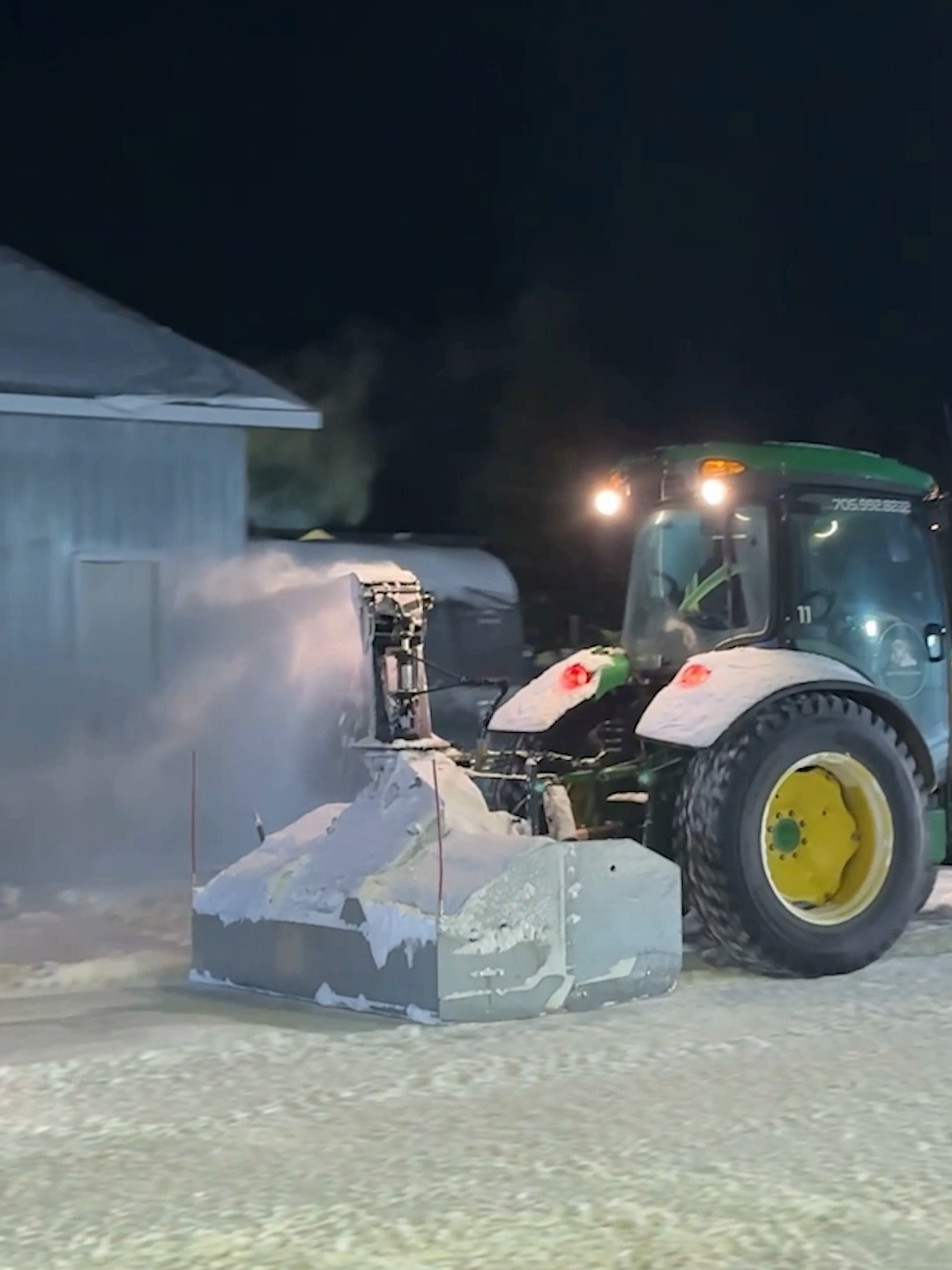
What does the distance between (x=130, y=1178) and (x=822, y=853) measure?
3.89 meters

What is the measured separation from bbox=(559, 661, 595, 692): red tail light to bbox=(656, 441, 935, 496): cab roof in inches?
43.5

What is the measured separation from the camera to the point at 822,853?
26.3 feet

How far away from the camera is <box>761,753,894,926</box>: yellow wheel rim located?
7.90m

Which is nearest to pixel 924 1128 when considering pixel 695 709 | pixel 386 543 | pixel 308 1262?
pixel 308 1262

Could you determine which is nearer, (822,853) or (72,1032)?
(72,1032)

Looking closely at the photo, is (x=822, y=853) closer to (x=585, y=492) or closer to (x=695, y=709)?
Result: (x=695, y=709)

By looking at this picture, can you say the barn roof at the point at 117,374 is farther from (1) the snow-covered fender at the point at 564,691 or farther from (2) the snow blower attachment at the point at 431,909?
(2) the snow blower attachment at the point at 431,909

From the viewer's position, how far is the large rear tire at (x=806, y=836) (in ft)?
24.6

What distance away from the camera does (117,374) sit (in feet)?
44.1

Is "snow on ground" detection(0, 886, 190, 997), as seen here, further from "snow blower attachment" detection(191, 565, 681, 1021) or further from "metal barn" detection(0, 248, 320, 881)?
"metal barn" detection(0, 248, 320, 881)

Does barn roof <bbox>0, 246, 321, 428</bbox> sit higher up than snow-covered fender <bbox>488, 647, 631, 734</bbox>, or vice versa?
barn roof <bbox>0, 246, 321, 428</bbox>

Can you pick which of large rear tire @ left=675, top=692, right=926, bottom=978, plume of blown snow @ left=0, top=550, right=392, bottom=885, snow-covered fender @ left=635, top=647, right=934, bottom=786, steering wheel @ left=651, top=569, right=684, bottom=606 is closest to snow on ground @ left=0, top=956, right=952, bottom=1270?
large rear tire @ left=675, top=692, right=926, bottom=978

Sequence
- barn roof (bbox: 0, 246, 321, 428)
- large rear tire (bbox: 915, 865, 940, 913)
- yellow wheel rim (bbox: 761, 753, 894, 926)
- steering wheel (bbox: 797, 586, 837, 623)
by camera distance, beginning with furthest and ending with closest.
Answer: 1. barn roof (bbox: 0, 246, 321, 428)
2. large rear tire (bbox: 915, 865, 940, 913)
3. steering wheel (bbox: 797, 586, 837, 623)
4. yellow wheel rim (bbox: 761, 753, 894, 926)

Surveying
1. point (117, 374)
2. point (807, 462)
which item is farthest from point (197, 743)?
point (807, 462)
